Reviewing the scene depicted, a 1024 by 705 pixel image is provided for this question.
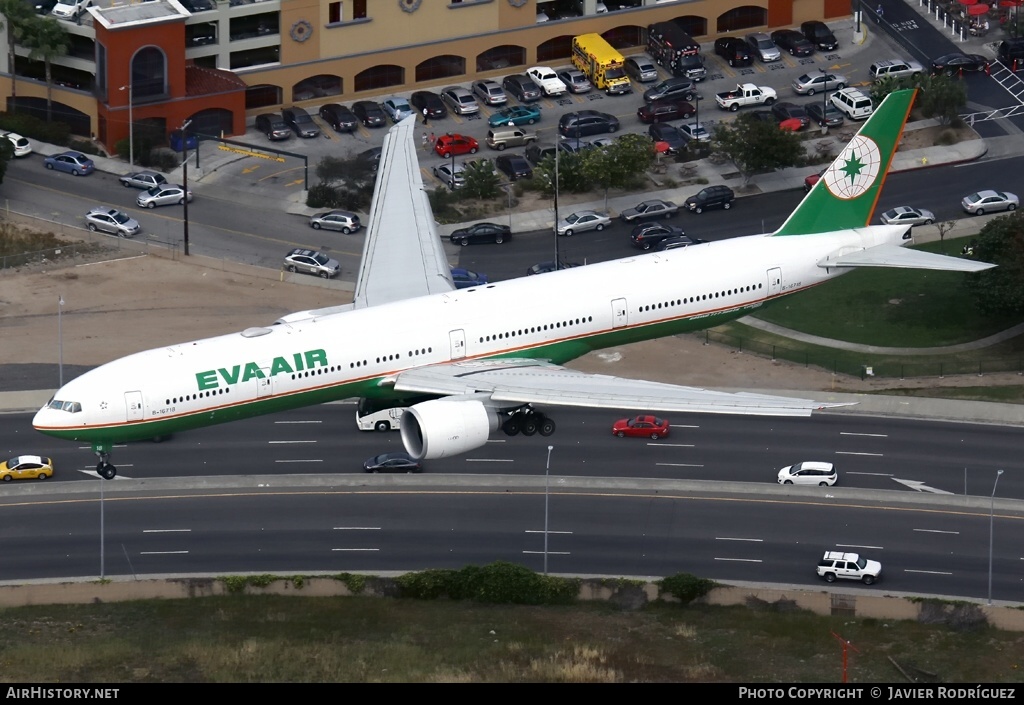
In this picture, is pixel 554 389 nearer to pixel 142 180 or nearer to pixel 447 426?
pixel 447 426

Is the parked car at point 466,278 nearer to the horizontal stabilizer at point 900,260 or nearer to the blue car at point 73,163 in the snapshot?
the blue car at point 73,163

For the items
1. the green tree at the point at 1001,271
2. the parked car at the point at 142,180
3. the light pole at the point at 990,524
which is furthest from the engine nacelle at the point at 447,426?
the parked car at the point at 142,180

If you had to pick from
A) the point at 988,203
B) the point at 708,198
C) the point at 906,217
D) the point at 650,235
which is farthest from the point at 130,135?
the point at 988,203

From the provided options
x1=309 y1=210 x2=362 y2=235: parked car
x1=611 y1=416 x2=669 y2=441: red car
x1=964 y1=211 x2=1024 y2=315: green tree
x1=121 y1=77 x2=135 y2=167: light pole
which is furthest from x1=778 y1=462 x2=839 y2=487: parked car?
x1=121 y1=77 x2=135 y2=167: light pole

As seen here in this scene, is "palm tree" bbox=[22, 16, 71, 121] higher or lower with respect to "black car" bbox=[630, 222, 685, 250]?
higher

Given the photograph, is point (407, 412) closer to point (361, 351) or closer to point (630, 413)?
point (361, 351)

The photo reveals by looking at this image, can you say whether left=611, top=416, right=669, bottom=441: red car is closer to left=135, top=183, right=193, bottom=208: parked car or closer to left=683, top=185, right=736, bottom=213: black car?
left=683, top=185, right=736, bottom=213: black car
